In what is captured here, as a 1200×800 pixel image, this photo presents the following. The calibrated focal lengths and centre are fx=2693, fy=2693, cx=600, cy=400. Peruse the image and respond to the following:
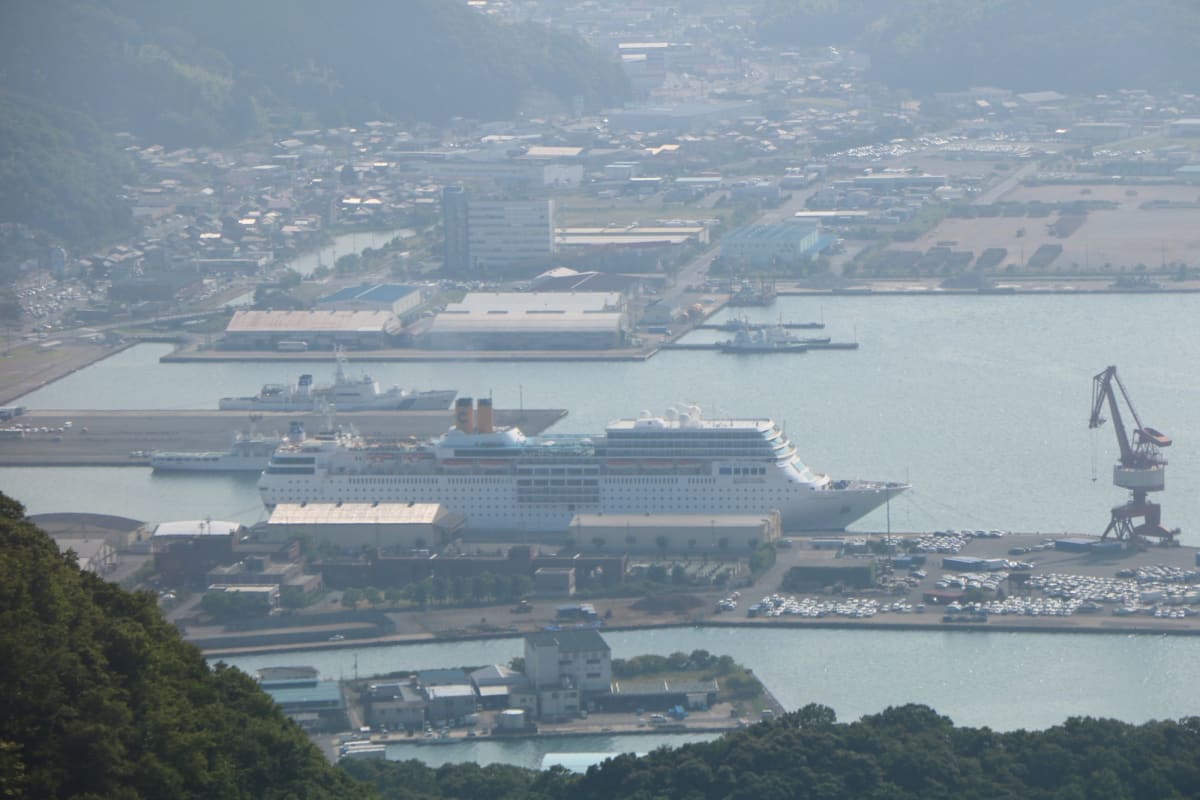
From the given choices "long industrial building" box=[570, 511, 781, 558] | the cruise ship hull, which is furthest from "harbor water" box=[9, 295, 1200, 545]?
"long industrial building" box=[570, 511, 781, 558]

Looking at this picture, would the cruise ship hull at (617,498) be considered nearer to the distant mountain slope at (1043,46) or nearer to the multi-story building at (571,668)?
the multi-story building at (571,668)

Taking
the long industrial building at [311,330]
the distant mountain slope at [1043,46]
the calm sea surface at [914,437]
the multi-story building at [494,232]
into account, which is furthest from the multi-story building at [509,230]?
the distant mountain slope at [1043,46]

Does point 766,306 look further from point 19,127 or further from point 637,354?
point 19,127

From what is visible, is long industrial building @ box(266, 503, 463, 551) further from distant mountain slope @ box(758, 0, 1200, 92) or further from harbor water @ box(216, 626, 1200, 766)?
distant mountain slope @ box(758, 0, 1200, 92)

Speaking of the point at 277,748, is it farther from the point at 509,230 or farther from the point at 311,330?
the point at 509,230

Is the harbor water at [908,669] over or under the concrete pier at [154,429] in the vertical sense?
under

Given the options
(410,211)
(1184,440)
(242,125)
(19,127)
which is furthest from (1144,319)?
(242,125)
